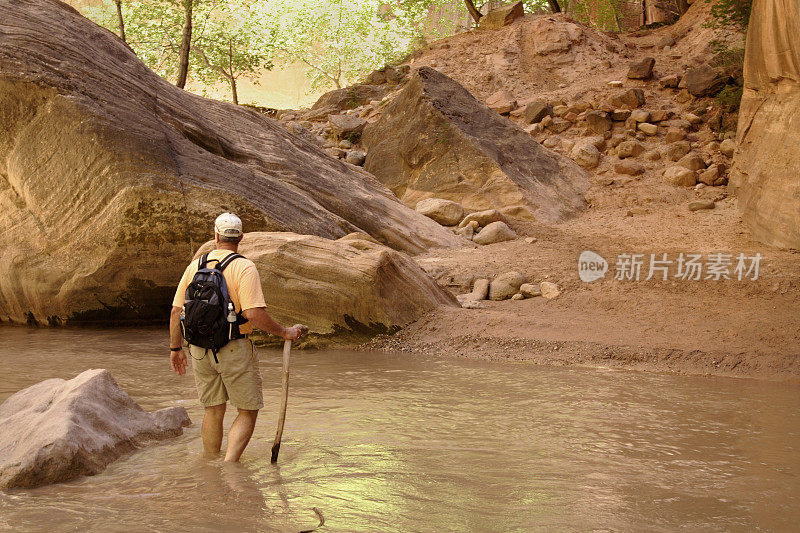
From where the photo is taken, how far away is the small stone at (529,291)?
405 inches

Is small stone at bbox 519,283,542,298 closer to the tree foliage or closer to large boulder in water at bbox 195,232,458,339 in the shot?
large boulder in water at bbox 195,232,458,339

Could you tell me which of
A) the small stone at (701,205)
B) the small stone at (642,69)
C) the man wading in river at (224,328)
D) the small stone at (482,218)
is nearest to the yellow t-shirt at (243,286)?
the man wading in river at (224,328)

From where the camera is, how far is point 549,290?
33.4 feet

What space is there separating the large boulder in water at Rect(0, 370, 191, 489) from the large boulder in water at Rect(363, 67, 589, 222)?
11.0 m

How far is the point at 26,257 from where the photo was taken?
388 inches

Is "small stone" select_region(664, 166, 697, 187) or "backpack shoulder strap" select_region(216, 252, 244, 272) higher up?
"small stone" select_region(664, 166, 697, 187)

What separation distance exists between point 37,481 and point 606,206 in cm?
1365

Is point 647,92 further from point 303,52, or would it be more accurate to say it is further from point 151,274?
point 303,52

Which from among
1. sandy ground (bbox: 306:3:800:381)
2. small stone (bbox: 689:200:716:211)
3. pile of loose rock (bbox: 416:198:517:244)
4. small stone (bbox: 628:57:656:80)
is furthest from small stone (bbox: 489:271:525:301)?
small stone (bbox: 628:57:656:80)

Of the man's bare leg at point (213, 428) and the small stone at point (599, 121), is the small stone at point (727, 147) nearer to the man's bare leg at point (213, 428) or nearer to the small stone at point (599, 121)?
the small stone at point (599, 121)

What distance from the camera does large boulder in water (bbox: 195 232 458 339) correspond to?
27.7 ft

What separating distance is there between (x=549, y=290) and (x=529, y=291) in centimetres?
28

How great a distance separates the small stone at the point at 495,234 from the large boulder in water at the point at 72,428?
8874mm

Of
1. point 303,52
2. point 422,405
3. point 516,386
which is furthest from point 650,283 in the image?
point 303,52
